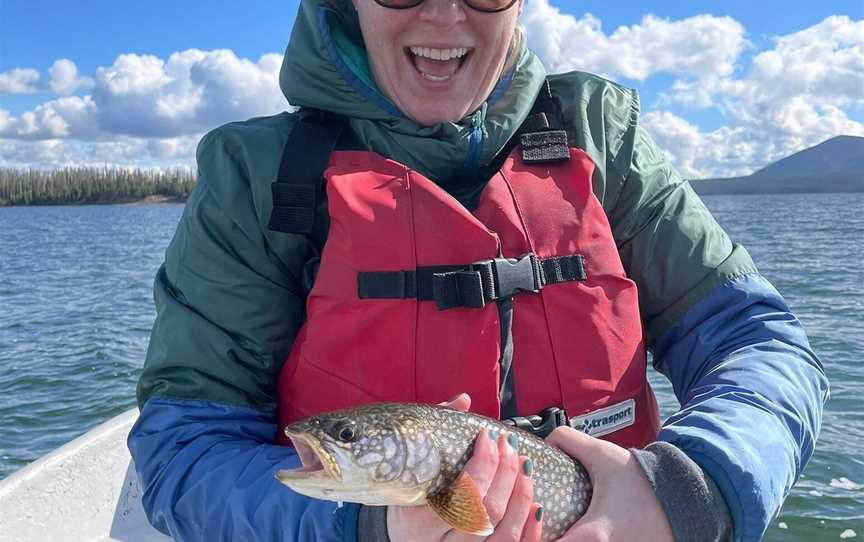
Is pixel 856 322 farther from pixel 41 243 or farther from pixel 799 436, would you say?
pixel 41 243

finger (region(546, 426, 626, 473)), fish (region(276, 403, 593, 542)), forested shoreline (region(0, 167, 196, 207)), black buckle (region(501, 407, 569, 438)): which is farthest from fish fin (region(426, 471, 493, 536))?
forested shoreline (region(0, 167, 196, 207))

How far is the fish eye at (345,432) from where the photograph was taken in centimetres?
246

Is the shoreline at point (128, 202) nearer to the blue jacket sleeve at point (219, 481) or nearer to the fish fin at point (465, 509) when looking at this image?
the blue jacket sleeve at point (219, 481)

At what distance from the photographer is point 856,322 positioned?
645 inches

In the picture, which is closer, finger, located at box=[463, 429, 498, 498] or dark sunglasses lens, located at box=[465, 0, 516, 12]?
finger, located at box=[463, 429, 498, 498]

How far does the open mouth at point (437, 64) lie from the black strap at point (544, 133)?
43 centimetres

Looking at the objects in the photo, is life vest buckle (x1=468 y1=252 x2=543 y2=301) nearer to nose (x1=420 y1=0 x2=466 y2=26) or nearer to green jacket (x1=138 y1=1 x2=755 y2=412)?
green jacket (x1=138 y1=1 x2=755 y2=412)

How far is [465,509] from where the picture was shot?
2.19 meters

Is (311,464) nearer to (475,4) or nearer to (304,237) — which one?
(304,237)

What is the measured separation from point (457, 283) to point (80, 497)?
4199 millimetres

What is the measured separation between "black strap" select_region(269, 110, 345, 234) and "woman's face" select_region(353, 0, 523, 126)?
0.94 ft

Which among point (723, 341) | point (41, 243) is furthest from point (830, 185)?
point (723, 341)

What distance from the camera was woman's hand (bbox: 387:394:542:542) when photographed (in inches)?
89.5

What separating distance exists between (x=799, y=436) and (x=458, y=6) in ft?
6.56
